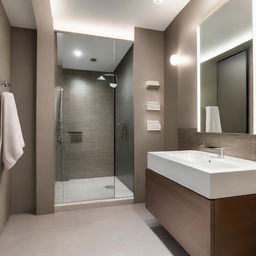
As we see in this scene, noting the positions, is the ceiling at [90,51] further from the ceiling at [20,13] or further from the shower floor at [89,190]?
the shower floor at [89,190]

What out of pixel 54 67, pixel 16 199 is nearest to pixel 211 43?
pixel 54 67

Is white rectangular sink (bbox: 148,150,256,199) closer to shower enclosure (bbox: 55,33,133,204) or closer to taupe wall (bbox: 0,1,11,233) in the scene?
shower enclosure (bbox: 55,33,133,204)

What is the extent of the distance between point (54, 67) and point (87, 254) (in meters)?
2.23

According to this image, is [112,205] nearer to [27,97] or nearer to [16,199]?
[16,199]

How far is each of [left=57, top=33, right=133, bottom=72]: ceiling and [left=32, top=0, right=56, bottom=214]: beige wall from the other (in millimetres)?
290

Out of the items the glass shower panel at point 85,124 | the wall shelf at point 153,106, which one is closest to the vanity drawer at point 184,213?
the wall shelf at point 153,106

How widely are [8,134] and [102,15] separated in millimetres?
1819

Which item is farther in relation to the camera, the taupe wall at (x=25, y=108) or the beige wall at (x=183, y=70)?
the taupe wall at (x=25, y=108)

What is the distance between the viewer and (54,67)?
2.61 meters

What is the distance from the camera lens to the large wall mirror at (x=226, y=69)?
1616 mm

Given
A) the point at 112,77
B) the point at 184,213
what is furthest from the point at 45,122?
the point at 184,213

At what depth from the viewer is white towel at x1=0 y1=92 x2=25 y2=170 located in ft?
6.26

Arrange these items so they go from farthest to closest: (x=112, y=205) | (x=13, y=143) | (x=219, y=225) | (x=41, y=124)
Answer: (x=112, y=205) → (x=41, y=124) → (x=13, y=143) → (x=219, y=225)

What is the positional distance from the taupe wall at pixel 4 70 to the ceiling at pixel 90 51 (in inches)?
25.4
